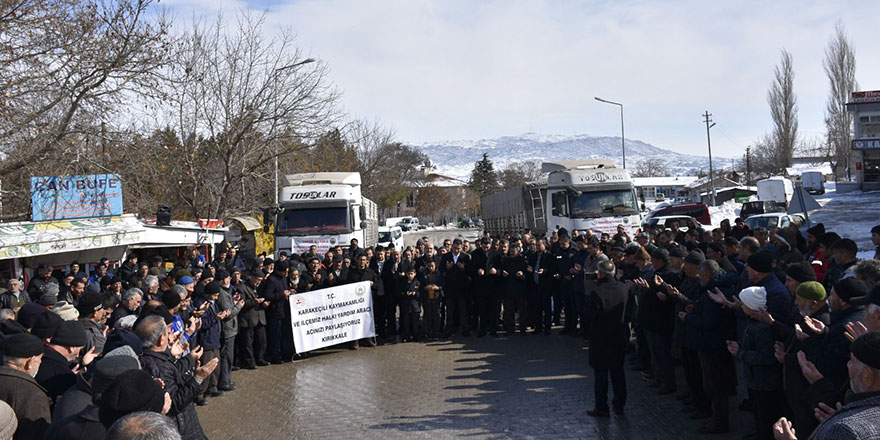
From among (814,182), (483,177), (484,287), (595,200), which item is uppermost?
(483,177)

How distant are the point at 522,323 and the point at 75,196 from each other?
10801 millimetres

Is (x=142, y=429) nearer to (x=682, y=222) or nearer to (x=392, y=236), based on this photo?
(x=682, y=222)

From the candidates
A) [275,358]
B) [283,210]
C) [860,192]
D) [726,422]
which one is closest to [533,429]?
[726,422]

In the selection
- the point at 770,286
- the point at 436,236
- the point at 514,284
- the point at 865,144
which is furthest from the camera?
the point at 436,236

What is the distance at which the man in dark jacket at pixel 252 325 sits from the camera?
38.9 feet

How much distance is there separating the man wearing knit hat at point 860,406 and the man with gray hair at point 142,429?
2.67 m

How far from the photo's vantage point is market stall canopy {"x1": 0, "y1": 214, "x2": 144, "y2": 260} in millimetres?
13664

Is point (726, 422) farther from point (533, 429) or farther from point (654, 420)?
point (533, 429)

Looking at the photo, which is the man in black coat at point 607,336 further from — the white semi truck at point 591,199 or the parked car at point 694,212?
the parked car at point 694,212

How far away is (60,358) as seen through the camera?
17.5 feet

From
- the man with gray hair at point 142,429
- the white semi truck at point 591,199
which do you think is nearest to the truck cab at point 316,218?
the white semi truck at point 591,199

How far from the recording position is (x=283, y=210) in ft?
65.5

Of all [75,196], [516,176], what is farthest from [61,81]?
[516,176]

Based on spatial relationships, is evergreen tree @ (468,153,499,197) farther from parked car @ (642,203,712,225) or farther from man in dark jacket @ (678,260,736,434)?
man in dark jacket @ (678,260,736,434)
